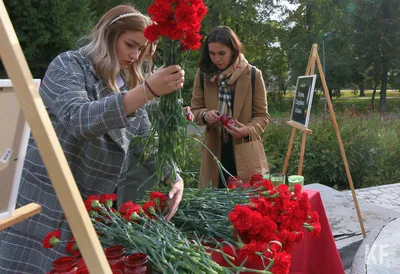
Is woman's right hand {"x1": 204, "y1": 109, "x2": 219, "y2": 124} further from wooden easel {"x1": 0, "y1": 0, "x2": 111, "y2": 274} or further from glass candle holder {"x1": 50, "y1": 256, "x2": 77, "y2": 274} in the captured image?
wooden easel {"x1": 0, "y1": 0, "x2": 111, "y2": 274}

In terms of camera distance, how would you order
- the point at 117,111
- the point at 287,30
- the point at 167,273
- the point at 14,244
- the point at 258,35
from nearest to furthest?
the point at 167,273, the point at 117,111, the point at 14,244, the point at 258,35, the point at 287,30

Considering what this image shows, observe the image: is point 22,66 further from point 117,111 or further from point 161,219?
point 161,219

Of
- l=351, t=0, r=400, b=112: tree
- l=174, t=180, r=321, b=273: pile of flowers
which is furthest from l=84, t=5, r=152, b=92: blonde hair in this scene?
l=351, t=0, r=400, b=112: tree

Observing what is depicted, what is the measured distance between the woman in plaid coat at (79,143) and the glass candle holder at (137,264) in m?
0.34

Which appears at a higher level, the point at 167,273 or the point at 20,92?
the point at 20,92

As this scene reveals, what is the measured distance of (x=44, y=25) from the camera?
1069 cm

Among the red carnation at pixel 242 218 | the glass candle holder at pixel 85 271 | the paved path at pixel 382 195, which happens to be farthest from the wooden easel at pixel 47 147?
the paved path at pixel 382 195

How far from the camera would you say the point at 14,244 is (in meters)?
1.63

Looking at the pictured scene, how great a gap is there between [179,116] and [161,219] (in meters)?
0.36

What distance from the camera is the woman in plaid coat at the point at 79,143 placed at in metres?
1.54

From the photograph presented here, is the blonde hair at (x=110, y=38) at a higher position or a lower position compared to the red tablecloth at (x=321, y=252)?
higher

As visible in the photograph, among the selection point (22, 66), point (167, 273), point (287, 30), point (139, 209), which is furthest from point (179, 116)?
point (287, 30)

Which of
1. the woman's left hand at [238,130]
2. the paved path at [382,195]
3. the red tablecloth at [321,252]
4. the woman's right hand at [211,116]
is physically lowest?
the paved path at [382,195]

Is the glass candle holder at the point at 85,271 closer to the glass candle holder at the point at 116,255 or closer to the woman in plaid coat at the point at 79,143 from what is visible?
the glass candle holder at the point at 116,255
